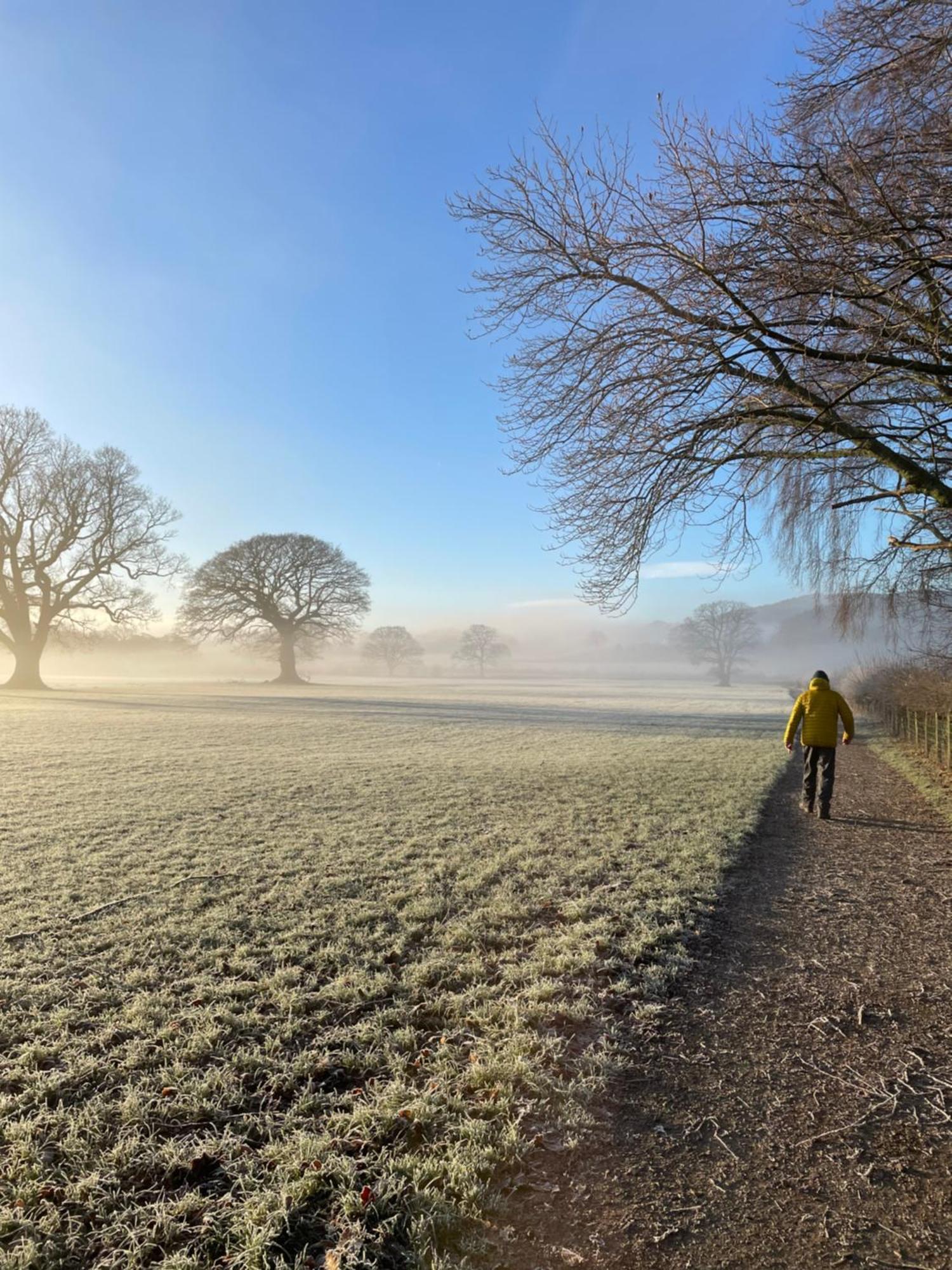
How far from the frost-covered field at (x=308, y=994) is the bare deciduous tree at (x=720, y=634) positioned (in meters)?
67.2

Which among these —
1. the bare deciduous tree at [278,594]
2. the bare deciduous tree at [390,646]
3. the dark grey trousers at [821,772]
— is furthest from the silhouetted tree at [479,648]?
the dark grey trousers at [821,772]

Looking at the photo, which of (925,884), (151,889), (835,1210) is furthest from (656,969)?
(151,889)

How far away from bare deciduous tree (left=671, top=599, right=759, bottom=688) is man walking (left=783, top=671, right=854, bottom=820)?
215ft

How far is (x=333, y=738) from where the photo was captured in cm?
1691

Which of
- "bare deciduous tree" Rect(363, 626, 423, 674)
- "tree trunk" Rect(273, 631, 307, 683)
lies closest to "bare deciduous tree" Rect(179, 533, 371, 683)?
"tree trunk" Rect(273, 631, 307, 683)

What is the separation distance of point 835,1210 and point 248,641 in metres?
53.3

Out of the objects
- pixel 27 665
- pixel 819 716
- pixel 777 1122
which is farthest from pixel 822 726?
pixel 27 665

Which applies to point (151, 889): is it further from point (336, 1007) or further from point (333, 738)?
point (333, 738)

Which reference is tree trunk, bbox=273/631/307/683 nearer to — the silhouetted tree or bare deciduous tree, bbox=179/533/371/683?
bare deciduous tree, bbox=179/533/371/683

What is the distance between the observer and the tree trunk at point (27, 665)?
3325 cm

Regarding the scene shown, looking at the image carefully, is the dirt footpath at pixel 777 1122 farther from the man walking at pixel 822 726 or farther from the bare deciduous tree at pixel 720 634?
the bare deciduous tree at pixel 720 634

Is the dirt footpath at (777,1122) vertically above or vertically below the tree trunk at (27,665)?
below

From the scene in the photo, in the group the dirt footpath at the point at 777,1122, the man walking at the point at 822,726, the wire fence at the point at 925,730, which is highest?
the man walking at the point at 822,726

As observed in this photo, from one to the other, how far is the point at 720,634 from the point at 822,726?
2711 inches
